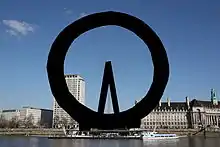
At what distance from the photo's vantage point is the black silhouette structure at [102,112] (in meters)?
21.6

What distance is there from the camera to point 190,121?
136 meters

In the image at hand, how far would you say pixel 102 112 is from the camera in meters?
23.2

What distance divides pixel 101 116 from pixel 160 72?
5269 millimetres

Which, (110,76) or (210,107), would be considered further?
(210,107)

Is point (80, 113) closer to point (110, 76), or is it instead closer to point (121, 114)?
point (121, 114)

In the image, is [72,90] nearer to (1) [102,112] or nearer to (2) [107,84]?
(2) [107,84]

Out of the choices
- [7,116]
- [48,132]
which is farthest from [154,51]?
[7,116]

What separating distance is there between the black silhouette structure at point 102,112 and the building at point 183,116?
11659cm

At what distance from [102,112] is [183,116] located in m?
120

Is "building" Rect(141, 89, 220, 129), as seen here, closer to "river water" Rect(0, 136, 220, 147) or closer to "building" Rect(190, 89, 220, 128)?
"building" Rect(190, 89, 220, 128)

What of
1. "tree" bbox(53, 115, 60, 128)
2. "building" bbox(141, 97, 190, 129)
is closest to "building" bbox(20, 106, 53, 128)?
"tree" bbox(53, 115, 60, 128)

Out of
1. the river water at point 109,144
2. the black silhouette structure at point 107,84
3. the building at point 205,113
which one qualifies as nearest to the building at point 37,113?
the building at point 205,113

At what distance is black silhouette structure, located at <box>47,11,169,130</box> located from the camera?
21.6 meters

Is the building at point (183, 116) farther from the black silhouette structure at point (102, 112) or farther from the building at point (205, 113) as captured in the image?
the black silhouette structure at point (102, 112)
